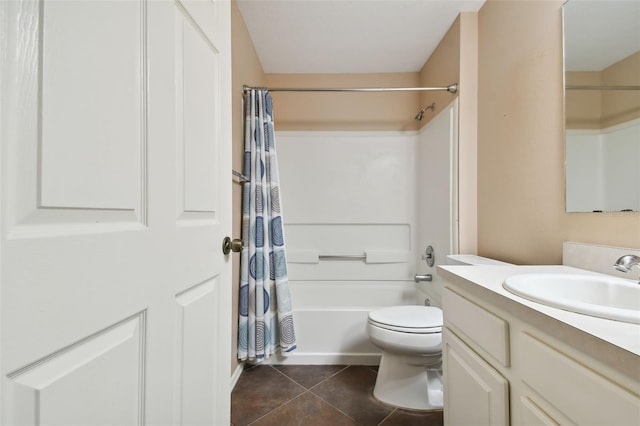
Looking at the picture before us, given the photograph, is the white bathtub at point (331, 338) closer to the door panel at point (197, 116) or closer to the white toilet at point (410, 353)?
the white toilet at point (410, 353)

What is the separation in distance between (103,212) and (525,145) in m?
1.57

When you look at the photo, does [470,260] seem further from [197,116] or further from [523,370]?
[197,116]

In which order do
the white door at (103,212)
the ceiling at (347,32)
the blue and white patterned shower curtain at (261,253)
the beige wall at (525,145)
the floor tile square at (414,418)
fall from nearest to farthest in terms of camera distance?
the white door at (103,212)
the beige wall at (525,145)
the floor tile square at (414,418)
the ceiling at (347,32)
the blue and white patterned shower curtain at (261,253)

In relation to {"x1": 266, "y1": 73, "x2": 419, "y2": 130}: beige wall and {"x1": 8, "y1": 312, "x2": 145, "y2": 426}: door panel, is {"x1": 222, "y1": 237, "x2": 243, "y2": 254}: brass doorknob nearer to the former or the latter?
{"x1": 8, "y1": 312, "x2": 145, "y2": 426}: door panel

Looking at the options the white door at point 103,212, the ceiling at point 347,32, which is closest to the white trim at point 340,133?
the ceiling at point 347,32

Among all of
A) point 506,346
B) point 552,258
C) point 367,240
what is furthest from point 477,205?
point 506,346

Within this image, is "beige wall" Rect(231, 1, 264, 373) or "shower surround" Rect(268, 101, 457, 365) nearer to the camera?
"beige wall" Rect(231, 1, 264, 373)

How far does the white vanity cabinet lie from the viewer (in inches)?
17.4

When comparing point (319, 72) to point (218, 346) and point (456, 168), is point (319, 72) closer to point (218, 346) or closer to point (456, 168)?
point (456, 168)

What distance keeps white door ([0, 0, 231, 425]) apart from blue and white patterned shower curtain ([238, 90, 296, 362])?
1.00m

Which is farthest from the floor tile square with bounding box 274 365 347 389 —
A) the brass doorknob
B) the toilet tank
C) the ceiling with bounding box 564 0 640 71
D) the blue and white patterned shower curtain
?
the ceiling with bounding box 564 0 640 71

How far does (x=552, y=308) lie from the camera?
590mm

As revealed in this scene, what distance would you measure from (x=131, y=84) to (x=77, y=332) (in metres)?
0.42

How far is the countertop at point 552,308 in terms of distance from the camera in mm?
452
